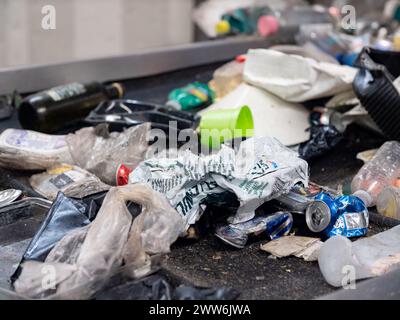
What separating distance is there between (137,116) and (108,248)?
0.68 m

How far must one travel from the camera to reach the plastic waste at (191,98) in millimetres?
1755

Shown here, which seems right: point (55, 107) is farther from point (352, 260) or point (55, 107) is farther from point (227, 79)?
point (352, 260)

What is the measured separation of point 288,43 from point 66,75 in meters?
0.89

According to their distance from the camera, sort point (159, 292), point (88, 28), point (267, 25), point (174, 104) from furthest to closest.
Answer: point (88, 28), point (267, 25), point (174, 104), point (159, 292)

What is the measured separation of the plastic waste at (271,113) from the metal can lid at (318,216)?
0.44m

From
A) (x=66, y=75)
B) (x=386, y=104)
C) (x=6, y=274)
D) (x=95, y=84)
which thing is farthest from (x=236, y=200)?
(x=66, y=75)

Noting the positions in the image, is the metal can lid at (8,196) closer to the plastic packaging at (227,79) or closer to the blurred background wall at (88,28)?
the plastic packaging at (227,79)

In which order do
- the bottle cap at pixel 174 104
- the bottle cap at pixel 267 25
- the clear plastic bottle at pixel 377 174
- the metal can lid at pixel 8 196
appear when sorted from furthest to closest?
the bottle cap at pixel 267 25 < the bottle cap at pixel 174 104 < the clear plastic bottle at pixel 377 174 < the metal can lid at pixel 8 196

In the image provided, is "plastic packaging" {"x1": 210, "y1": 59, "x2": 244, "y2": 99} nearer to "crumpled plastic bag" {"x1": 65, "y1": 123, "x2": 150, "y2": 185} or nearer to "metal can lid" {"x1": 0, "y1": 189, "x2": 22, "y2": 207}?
"crumpled plastic bag" {"x1": 65, "y1": 123, "x2": 150, "y2": 185}

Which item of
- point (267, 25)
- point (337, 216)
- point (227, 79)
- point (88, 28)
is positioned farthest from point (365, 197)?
point (88, 28)

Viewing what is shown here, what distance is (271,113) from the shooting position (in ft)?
5.39

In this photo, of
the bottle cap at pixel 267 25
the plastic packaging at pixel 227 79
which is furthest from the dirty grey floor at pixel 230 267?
the bottle cap at pixel 267 25

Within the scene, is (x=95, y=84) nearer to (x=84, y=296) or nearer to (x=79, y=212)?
(x=79, y=212)

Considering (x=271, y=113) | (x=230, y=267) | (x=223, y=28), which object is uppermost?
(x=223, y=28)
